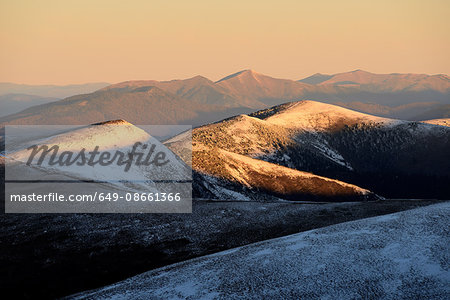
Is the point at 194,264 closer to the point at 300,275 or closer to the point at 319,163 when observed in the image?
the point at 300,275

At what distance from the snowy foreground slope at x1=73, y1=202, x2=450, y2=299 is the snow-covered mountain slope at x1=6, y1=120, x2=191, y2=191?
121ft

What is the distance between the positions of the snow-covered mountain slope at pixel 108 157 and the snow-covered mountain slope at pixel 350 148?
14248 mm

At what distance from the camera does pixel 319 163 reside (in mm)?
131875

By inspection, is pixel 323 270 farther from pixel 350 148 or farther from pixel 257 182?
pixel 350 148

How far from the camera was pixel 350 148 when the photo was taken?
14700 cm

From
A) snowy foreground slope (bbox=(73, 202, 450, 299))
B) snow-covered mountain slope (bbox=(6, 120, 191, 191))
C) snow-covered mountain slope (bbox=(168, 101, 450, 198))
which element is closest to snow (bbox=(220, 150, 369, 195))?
snow-covered mountain slope (bbox=(168, 101, 450, 198))

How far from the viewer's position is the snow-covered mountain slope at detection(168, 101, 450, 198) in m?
123

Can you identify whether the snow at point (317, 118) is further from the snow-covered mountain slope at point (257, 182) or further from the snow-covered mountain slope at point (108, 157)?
the snow-covered mountain slope at point (108, 157)

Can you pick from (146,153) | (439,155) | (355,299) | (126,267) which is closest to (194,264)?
(126,267)

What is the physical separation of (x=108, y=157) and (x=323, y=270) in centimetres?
6139

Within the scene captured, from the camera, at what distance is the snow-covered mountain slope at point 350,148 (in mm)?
123188

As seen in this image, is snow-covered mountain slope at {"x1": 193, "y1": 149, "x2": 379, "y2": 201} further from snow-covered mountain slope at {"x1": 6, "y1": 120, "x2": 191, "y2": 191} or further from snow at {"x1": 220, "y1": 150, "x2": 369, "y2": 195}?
snow-covered mountain slope at {"x1": 6, "y1": 120, "x2": 191, "y2": 191}

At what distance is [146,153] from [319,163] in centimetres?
6180

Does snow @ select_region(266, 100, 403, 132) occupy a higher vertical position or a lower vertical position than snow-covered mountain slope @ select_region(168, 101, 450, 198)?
higher
